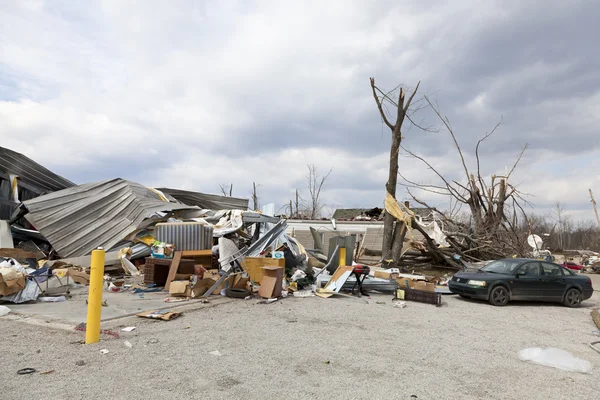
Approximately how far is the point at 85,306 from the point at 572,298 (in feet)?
42.9

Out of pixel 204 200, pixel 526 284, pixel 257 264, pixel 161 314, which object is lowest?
pixel 161 314

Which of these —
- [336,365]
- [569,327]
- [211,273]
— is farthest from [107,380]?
[569,327]

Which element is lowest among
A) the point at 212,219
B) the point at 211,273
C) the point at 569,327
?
the point at 569,327

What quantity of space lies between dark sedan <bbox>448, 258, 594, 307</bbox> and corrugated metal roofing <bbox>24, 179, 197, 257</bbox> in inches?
439

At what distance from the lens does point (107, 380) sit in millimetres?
4301

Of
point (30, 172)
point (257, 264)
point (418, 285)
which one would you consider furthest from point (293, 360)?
point (30, 172)

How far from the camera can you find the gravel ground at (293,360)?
427 centimetres

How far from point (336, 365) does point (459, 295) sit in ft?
30.3

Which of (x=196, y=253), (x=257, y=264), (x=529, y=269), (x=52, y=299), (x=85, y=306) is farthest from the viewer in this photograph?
(x=196, y=253)

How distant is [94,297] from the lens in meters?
5.52

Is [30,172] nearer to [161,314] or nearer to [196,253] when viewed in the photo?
[196,253]

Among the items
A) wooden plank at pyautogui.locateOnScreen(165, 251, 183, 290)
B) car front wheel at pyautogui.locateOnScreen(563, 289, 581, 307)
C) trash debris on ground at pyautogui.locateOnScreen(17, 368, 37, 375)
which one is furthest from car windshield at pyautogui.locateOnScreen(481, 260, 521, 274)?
trash debris on ground at pyautogui.locateOnScreen(17, 368, 37, 375)

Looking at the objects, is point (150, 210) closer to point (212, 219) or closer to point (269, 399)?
point (212, 219)

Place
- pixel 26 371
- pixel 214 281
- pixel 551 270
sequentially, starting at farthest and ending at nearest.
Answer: pixel 551 270 < pixel 214 281 < pixel 26 371
